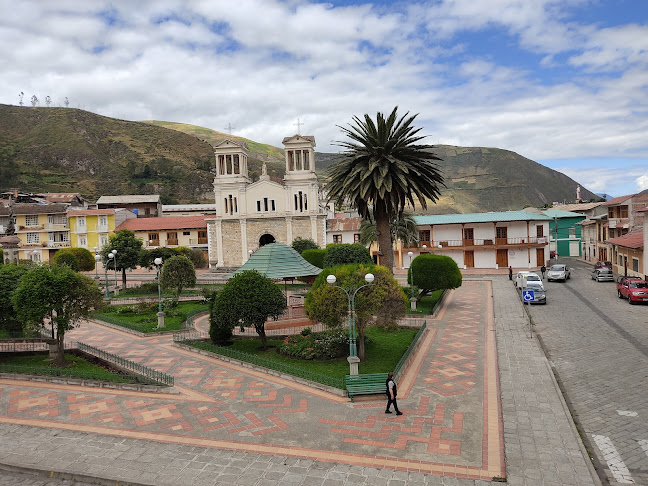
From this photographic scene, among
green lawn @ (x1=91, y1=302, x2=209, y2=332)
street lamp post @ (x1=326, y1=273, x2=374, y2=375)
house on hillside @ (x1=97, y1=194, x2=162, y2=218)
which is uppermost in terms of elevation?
house on hillside @ (x1=97, y1=194, x2=162, y2=218)

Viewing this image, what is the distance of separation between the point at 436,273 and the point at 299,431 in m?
19.7

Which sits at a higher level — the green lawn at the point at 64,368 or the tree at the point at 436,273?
the tree at the point at 436,273

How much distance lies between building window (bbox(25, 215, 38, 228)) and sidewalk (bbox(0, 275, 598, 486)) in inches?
2074

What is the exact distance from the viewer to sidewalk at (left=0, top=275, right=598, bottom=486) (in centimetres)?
1015

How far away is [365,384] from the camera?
47.5ft

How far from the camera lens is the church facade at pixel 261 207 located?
5834 cm

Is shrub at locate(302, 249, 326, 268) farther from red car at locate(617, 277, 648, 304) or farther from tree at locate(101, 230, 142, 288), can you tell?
red car at locate(617, 277, 648, 304)

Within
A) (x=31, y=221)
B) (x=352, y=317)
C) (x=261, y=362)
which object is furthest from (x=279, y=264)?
(x=31, y=221)

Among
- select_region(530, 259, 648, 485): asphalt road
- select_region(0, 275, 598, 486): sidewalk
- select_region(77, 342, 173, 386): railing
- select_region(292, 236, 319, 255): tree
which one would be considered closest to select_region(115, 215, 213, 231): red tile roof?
select_region(292, 236, 319, 255): tree

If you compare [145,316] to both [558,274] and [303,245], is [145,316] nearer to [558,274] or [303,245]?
[303,245]

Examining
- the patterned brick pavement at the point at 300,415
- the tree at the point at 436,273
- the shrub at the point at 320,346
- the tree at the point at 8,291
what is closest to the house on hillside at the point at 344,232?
the tree at the point at 436,273

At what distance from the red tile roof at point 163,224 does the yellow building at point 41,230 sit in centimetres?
768

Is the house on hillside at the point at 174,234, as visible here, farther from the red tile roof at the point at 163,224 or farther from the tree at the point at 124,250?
the tree at the point at 124,250

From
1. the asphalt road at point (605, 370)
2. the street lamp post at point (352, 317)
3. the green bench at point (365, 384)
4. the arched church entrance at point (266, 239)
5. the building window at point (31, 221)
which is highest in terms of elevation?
the building window at point (31, 221)
